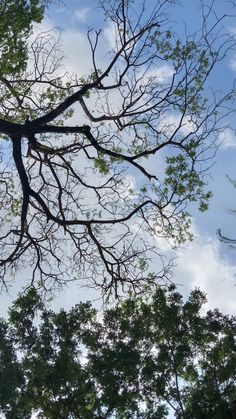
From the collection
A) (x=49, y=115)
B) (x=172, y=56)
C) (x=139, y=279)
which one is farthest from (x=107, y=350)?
(x=172, y=56)

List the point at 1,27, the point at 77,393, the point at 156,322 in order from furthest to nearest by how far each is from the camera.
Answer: the point at 156,322 < the point at 77,393 < the point at 1,27

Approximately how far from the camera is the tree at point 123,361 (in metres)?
9.70

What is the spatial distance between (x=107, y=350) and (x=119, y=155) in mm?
4075

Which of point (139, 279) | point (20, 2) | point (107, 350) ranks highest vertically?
point (20, 2)

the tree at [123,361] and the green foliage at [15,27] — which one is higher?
the green foliage at [15,27]

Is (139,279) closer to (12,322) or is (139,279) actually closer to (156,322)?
(156,322)

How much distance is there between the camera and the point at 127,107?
11.1 metres

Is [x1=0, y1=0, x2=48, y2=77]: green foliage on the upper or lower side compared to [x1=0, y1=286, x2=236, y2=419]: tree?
upper

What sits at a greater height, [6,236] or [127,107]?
[127,107]

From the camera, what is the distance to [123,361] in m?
9.95

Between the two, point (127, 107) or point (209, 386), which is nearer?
point (209, 386)

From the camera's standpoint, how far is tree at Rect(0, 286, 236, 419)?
382 inches

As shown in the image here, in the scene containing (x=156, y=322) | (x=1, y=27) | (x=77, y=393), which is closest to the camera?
(x=1, y=27)

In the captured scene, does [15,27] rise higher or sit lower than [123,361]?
higher
